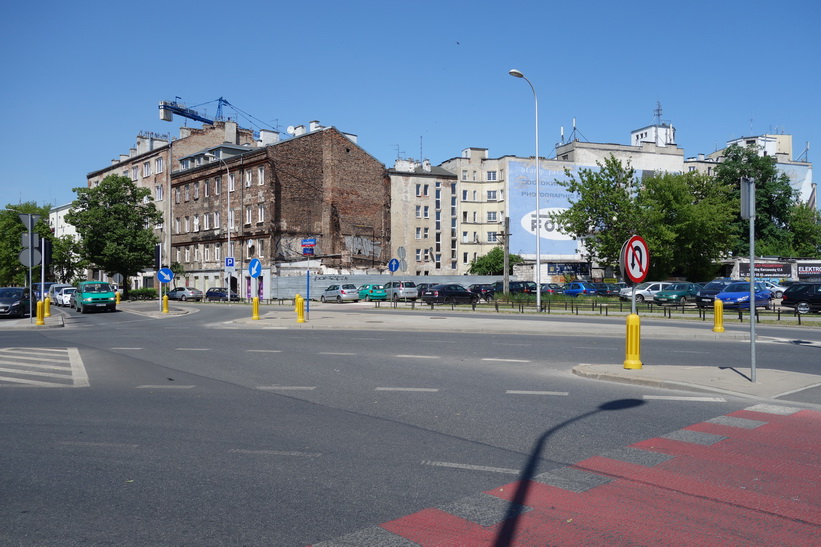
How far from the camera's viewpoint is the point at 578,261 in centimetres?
7969

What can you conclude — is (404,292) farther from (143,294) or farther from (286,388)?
(286,388)

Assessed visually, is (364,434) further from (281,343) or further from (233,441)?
(281,343)

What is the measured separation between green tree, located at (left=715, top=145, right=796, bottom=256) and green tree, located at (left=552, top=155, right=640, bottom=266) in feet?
86.0

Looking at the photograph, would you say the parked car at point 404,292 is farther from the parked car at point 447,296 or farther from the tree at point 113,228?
the tree at point 113,228

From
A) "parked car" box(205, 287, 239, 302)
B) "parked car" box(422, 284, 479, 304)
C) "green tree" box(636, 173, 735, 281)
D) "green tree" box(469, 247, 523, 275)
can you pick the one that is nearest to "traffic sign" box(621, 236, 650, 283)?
"parked car" box(422, 284, 479, 304)

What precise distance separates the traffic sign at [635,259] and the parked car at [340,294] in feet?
140

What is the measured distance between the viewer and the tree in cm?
6016

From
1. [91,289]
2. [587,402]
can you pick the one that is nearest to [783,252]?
[91,289]

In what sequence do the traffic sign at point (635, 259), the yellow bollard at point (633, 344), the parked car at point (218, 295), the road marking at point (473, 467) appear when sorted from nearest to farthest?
the road marking at point (473, 467) < the yellow bollard at point (633, 344) < the traffic sign at point (635, 259) < the parked car at point (218, 295)

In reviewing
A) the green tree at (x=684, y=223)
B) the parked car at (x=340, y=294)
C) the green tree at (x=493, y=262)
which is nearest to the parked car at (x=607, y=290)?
the green tree at (x=684, y=223)

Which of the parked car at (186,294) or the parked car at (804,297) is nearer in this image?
the parked car at (804,297)

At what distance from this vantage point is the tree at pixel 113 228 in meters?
60.2

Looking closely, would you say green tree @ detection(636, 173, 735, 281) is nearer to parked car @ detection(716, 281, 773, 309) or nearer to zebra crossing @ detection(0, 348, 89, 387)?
parked car @ detection(716, 281, 773, 309)

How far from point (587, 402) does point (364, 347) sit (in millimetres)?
8606
